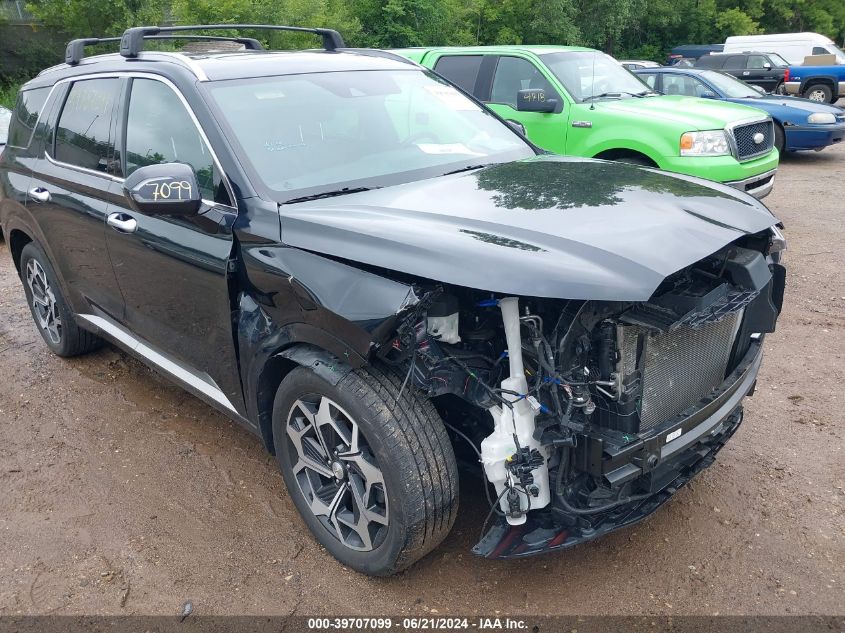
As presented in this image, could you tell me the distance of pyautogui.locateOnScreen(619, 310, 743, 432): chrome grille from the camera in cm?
232

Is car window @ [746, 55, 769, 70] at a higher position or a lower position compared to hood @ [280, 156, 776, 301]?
lower

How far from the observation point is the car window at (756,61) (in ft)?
62.0

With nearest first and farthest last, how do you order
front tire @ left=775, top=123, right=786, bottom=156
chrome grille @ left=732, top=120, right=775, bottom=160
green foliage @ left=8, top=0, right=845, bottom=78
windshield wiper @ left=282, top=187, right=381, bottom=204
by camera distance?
windshield wiper @ left=282, top=187, right=381, bottom=204, chrome grille @ left=732, top=120, right=775, bottom=160, front tire @ left=775, top=123, right=786, bottom=156, green foliage @ left=8, top=0, right=845, bottom=78

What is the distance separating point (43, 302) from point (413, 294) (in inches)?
146

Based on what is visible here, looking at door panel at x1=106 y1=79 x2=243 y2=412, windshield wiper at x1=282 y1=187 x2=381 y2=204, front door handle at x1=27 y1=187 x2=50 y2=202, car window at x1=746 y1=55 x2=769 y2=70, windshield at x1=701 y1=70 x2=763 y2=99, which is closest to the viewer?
windshield wiper at x1=282 y1=187 x2=381 y2=204

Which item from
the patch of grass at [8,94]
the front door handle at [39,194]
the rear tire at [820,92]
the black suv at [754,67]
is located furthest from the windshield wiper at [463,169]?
the rear tire at [820,92]

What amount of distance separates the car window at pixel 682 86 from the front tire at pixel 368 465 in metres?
10.2

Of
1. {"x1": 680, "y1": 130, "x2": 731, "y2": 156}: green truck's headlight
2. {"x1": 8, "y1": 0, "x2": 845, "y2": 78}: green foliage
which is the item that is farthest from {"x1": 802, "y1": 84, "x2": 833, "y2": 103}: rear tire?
{"x1": 680, "y1": 130, "x2": 731, "y2": 156}: green truck's headlight

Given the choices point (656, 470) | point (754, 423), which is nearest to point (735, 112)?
point (754, 423)

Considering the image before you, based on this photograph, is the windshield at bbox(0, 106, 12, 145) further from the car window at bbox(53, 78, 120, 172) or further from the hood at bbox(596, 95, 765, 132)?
the hood at bbox(596, 95, 765, 132)

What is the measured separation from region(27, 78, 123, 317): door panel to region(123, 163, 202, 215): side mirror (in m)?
0.97

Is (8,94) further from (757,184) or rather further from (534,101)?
(757,184)

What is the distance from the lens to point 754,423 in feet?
12.4

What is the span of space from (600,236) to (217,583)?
199cm
